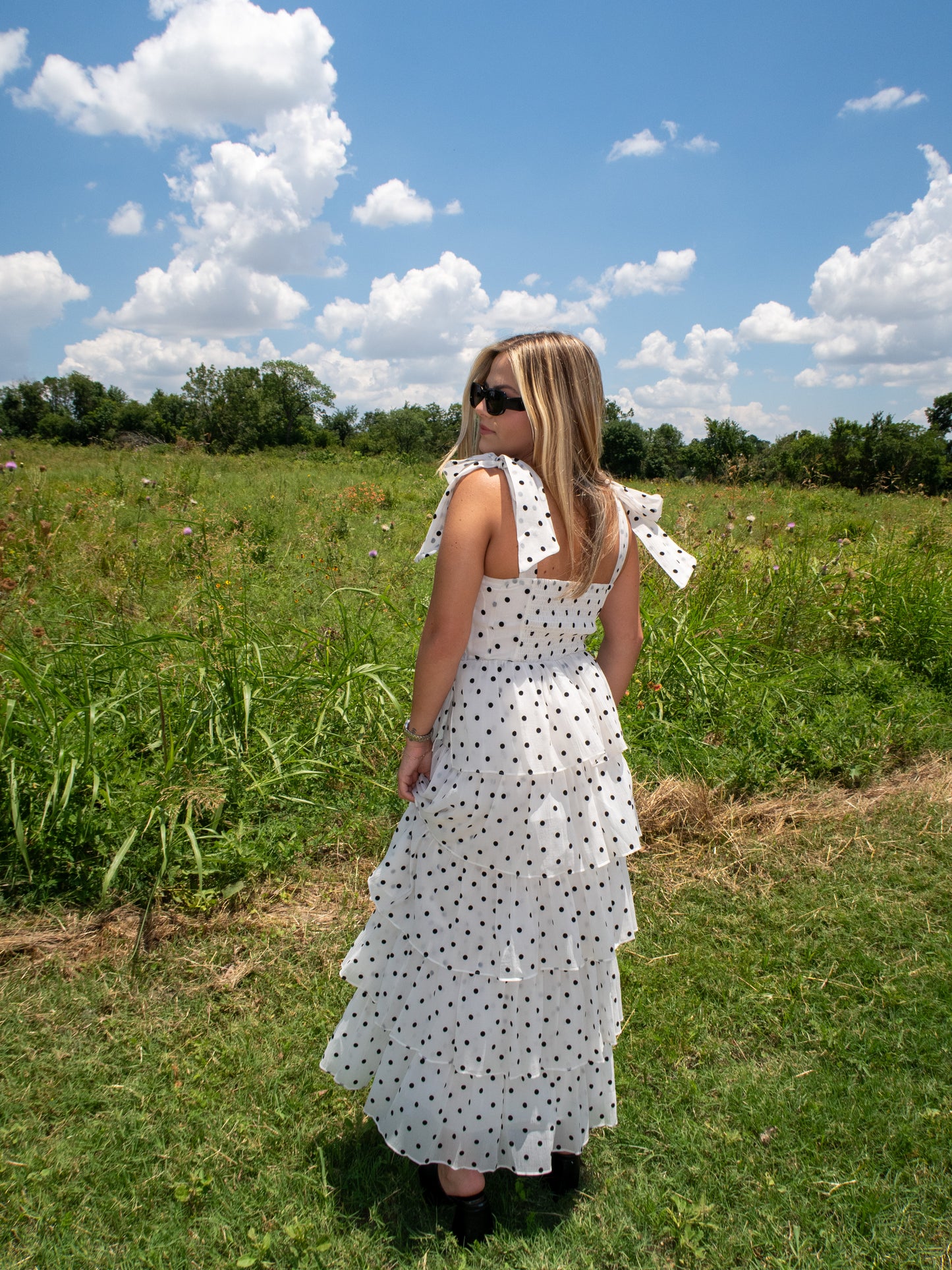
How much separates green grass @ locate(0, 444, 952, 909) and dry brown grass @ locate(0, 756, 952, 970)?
10 cm

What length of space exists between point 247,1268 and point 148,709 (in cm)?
207

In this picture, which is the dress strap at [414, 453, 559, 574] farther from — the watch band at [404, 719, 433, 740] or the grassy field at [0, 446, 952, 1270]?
the grassy field at [0, 446, 952, 1270]

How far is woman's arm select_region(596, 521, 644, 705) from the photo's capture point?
1631 mm

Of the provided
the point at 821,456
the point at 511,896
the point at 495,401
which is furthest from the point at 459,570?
the point at 821,456

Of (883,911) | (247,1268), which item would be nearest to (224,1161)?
(247,1268)

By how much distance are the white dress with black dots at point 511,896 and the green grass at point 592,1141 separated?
0.25 m

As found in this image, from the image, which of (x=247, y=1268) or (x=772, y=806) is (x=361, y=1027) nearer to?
(x=247, y=1268)

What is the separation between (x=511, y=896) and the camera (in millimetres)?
1476

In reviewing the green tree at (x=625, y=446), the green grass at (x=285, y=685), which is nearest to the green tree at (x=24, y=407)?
the green tree at (x=625, y=446)

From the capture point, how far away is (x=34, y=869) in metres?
2.54

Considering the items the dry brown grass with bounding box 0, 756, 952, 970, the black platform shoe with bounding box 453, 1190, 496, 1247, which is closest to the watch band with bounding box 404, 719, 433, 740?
the black platform shoe with bounding box 453, 1190, 496, 1247

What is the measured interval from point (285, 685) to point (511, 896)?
7.20 ft

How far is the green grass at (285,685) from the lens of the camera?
2.63m

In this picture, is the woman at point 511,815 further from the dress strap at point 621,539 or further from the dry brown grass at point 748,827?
the dry brown grass at point 748,827
